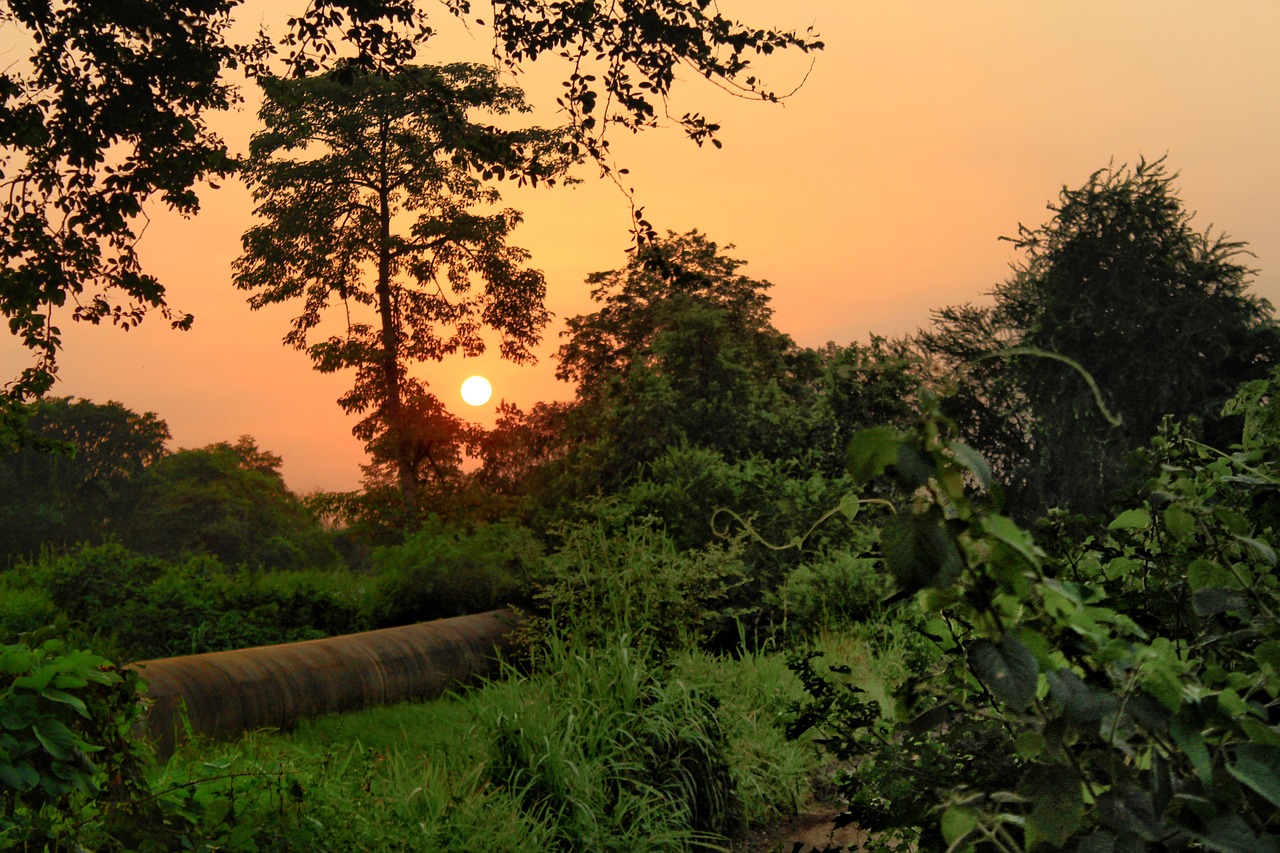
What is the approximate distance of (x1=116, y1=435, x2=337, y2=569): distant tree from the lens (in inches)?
1483

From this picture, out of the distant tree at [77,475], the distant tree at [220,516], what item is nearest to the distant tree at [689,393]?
the distant tree at [220,516]

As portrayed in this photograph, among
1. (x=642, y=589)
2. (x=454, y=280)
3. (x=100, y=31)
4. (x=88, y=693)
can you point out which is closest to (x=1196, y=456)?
(x=88, y=693)

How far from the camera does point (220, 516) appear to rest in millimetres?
38469

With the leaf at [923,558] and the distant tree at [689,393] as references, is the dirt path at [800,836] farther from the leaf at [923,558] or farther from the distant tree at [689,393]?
the distant tree at [689,393]

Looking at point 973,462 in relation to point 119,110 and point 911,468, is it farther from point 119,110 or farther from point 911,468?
point 119,110

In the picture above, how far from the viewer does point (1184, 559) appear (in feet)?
8.32

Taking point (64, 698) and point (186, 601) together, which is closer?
point (64, 698)

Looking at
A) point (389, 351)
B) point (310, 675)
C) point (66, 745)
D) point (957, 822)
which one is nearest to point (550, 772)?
point (66, 745)

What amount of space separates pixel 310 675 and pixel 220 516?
107 feet

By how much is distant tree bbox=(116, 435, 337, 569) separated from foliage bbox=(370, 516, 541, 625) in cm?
2477

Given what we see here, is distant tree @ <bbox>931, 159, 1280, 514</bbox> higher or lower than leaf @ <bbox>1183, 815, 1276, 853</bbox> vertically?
higher

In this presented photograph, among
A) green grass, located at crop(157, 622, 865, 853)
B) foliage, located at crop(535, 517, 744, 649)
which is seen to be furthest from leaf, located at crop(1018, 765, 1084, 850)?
foliage, located at crop(535, 517, 744, 649)

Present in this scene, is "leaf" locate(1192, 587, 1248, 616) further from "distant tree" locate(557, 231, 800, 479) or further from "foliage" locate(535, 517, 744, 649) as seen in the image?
"distant tree" locate(557, 231, 800, 479)

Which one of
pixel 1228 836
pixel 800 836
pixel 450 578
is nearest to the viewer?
pixel 1228 836
